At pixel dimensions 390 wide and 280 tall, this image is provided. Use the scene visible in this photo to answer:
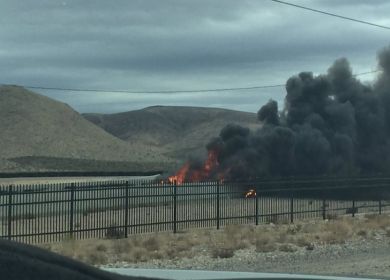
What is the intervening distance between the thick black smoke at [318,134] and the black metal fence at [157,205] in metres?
31.9

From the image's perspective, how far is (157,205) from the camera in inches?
1005

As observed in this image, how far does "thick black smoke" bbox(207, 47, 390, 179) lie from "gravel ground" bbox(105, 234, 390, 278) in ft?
137

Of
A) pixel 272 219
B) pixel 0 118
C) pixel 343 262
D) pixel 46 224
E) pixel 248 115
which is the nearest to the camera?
pixel 343 262

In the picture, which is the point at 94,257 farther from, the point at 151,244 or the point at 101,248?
the point at 151,244

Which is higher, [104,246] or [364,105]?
[364,105]

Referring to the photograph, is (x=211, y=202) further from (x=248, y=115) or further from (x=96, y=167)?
(x=248, y=115)

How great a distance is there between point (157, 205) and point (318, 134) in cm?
4330

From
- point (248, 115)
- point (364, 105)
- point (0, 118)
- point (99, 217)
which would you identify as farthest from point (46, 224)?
point (248, 115)

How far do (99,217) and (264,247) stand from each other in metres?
5.95

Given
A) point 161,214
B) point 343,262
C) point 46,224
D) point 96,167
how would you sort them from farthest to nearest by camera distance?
point 96,167
point 161,214
point 46,224
point 343,262

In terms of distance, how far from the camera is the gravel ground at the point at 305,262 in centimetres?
1645

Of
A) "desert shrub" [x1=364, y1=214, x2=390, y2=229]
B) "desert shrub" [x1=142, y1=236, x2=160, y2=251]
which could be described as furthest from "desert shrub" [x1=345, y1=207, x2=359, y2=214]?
"desert shrub" [x1=142, y1=236, x2=160, y2=251]

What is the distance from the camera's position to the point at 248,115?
636 feet

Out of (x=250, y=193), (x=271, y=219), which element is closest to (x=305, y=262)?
(x=250, y=193)
